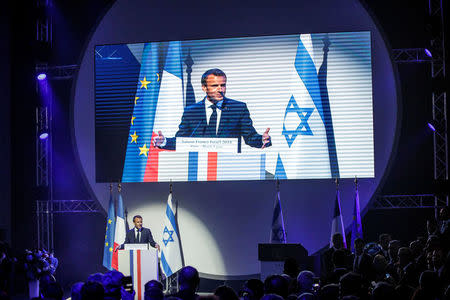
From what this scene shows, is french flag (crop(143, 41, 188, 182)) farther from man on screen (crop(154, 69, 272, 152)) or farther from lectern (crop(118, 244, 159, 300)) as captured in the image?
lectern (crop(118, 244, 159, 300))

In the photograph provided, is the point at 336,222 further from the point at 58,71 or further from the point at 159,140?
the point at 58,71

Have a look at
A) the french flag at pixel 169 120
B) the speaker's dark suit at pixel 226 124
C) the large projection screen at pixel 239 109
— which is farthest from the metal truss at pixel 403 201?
the french flag at pixel 169 120

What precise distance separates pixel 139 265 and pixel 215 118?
2923 mm

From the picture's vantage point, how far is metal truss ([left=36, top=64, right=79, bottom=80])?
35.8ft

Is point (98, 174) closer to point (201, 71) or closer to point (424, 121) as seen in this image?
point (201, 71)

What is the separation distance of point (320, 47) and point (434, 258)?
206 inches

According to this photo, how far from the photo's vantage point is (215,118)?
10.2 metres

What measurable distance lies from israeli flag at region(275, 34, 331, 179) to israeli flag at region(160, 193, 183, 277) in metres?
1.88

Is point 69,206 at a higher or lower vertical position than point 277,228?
higher

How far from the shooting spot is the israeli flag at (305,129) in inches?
392

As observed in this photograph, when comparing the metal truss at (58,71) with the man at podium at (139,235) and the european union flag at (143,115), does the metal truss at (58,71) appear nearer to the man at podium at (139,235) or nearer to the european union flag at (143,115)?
the european union flag at (143,115)

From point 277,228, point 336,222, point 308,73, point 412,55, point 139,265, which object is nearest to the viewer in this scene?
point 139,265

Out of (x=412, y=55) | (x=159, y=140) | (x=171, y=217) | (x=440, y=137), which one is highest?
(x=412, y=55)

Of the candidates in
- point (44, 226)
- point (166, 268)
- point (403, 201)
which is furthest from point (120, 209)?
point (403, 201)
